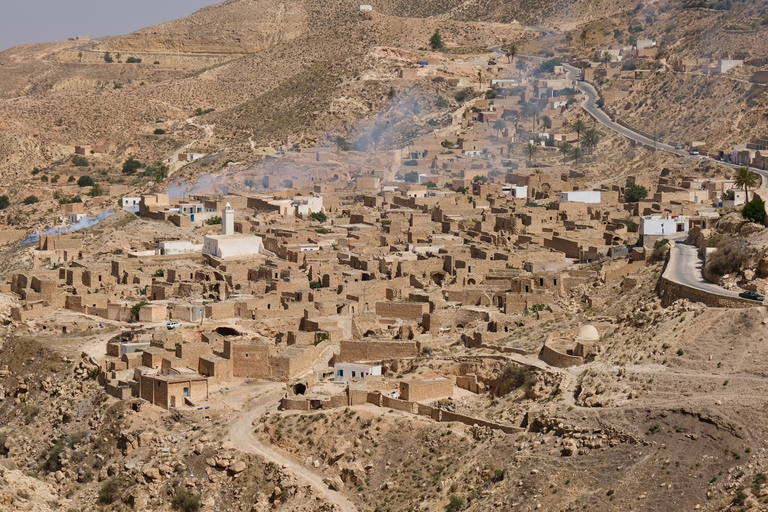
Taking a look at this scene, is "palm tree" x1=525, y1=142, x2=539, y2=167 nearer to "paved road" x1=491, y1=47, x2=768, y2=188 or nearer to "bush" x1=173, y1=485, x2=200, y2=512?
"paved road" x1=491, y1=47, x2=768, y2=188

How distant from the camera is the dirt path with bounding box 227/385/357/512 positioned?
3344 centimetres

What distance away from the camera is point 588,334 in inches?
1476

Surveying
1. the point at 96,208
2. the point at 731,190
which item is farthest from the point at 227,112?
the point at 731,190

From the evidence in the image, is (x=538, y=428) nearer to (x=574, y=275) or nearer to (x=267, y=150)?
(x=574, y=275)

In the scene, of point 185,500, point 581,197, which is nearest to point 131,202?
point 581,197

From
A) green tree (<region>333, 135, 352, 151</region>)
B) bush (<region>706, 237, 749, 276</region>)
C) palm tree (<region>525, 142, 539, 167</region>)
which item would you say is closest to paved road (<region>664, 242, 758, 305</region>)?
bush (<region>706, 237, 749, 276</region>)

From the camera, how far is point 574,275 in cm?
4772

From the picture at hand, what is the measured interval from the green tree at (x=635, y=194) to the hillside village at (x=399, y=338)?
0.11 metres

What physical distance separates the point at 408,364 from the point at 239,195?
31896 mm

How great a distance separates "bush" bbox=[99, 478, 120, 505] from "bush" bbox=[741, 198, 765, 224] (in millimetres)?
18215

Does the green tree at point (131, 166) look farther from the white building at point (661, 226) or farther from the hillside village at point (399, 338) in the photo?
the white building at point (661, 226)

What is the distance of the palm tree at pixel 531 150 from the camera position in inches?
3189

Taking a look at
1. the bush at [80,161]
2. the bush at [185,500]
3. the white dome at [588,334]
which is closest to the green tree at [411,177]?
the bush at [80,161]

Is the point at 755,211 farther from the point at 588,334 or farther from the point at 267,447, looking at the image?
the point at 267,447
